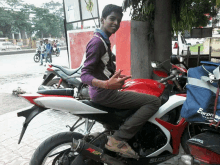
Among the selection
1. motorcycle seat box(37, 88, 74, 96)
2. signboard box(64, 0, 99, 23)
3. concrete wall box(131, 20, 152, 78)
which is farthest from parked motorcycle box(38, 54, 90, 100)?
signboard box(64, 0, 99, 23)

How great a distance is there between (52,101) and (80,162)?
2.14ft

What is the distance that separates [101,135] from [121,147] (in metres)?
0.27

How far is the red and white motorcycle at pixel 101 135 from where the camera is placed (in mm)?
2090

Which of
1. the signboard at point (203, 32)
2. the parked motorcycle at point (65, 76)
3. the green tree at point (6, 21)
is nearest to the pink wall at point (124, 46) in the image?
the parked motorcycle at point (65, 76)

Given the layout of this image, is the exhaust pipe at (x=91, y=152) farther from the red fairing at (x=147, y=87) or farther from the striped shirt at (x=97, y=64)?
the red fairing at (x=147, y=87)

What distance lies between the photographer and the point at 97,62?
2.01 metres

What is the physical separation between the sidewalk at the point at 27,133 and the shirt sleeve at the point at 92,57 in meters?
1.68

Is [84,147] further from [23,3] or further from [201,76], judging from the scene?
[23,3]

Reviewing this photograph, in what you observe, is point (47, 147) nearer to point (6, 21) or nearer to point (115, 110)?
point (115, 110)

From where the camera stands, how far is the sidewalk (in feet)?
9.98

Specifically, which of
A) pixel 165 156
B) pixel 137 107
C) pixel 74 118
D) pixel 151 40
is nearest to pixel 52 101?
pixel 137 107

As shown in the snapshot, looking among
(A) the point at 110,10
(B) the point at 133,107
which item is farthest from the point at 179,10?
(B) the point at 133,107

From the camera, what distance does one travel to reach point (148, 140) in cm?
231

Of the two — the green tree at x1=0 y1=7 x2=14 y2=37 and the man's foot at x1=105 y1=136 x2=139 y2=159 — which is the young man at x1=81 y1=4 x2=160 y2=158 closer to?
the man's foot at x1=105 y1=136 x2=139 y2=159
